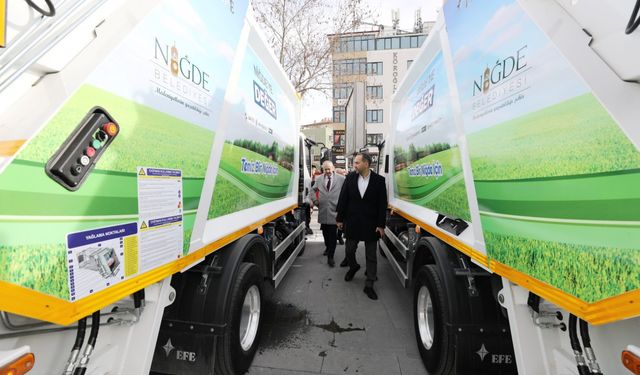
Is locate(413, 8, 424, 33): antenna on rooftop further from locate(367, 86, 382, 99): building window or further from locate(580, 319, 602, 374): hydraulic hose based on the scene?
locate(580, 319, 602, 374): hydraulic hose

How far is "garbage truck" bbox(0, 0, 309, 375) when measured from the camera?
97 centimetres

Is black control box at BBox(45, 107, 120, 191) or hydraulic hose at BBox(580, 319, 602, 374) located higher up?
black control box at BBox(45, 107, 120, 191)

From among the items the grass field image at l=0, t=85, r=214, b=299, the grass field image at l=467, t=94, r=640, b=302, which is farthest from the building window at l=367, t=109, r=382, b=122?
the grass field image at l=0, t=85, r=214, b=299

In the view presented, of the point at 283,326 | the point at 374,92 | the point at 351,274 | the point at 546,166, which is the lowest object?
the point at 283,326

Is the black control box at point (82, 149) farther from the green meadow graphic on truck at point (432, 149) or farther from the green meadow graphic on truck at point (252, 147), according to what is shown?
the green meadow graphic on truck at point (432, 149)

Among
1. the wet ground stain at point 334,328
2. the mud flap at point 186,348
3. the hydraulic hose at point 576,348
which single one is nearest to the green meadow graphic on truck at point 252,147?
the mud flap at point 186,348

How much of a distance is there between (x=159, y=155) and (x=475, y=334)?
2.41 metres

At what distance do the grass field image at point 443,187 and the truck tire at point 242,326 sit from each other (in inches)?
70.2

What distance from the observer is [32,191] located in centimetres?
97

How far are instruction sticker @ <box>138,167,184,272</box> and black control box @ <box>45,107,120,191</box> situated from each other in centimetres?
25

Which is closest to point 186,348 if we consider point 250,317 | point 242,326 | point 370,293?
point 242,326

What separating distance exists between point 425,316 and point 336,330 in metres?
1.00

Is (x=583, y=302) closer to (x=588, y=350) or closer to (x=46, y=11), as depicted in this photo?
(x=588, y=350)

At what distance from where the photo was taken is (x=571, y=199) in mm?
1195
